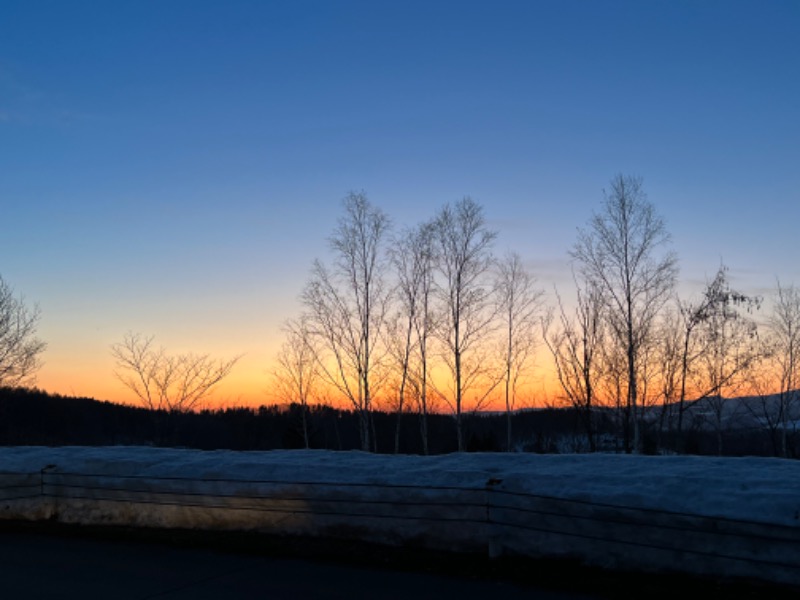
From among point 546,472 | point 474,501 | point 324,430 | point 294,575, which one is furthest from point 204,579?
point 324,430

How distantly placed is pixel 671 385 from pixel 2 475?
28038 mm

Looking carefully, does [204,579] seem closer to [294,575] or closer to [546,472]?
[294,575]

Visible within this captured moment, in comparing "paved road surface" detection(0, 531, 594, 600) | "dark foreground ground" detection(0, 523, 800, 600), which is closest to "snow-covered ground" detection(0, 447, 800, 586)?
"dark foreground ground" detection(0, 523, 800, 600)

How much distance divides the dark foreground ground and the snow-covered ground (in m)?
0.16

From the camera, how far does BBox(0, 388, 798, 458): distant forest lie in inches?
1227

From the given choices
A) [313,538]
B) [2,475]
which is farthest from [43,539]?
[313,538]

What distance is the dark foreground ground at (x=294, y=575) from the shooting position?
5.48 meters

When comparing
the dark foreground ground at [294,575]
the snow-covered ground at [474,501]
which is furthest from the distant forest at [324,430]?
the dark foreground ground at [294,575]

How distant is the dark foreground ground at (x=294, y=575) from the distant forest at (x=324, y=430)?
1987cm

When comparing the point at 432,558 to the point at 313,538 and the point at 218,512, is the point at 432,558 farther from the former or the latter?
the point at 218,512

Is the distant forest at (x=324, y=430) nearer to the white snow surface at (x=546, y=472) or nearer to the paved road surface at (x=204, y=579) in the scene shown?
the white snow surface at (x=546, y=472)

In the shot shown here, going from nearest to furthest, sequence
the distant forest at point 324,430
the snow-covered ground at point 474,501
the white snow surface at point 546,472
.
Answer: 1. the snow-covered ground at point 474,501
2. the white snow surface at point 546,472
3. the distant forest at point 324,430

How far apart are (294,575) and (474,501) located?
6.01 ft

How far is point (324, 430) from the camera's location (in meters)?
44.4
